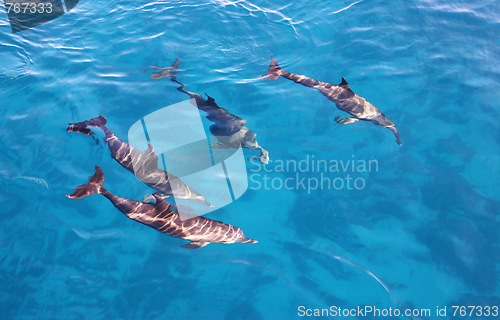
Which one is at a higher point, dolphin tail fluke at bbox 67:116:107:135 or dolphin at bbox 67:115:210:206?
dolphin tail fluke at bbox 67:116:107:135

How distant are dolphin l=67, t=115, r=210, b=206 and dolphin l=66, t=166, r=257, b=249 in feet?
2.09

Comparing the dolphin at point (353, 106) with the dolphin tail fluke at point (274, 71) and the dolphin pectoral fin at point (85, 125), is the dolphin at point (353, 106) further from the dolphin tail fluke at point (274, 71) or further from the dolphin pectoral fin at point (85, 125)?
the dolphin pectoral fin at point (85, 125)

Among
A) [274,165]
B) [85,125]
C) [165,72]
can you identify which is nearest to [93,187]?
[85,125]

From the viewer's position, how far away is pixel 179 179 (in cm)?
636

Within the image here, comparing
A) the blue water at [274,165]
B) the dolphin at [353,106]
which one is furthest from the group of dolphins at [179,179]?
the blue water at [274,165]

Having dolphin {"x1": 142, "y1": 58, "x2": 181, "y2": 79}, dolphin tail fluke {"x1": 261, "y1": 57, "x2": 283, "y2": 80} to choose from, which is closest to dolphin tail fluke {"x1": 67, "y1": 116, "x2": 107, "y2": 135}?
dolphin {"x1": 142, "y1": 58, "x2": 181, "y2": 79}

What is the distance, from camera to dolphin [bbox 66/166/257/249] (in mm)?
5480

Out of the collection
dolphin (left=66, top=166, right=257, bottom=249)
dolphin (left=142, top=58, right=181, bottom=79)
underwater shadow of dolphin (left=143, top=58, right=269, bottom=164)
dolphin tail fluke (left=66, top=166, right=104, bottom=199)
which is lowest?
dolphin (left=66, top=166, right=257, bottom=249)

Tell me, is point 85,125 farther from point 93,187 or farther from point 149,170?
point 149,170

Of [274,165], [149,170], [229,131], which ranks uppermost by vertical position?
[229,131]

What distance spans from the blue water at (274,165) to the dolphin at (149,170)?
421 millimetres

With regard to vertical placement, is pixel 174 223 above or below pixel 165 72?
below

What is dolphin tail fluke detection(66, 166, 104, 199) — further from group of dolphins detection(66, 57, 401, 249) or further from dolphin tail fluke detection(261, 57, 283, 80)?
dolphin tail fluke detection(261, 57, 283, 80)

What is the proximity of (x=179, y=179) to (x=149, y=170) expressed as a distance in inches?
26.0
